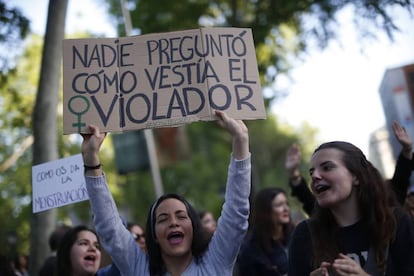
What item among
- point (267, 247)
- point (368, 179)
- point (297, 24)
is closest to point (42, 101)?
point (267, 247)

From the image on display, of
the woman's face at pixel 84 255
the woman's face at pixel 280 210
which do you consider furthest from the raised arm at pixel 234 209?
the woman's face at pixel 280 210

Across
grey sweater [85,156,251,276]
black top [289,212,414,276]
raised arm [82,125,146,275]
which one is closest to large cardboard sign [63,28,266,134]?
raised arm [82,125,146,275]

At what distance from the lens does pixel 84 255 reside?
459 centimetres

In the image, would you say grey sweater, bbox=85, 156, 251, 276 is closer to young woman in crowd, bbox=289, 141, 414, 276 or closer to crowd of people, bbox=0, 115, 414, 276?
crowd of people, bbox=0, 115, 414, 276

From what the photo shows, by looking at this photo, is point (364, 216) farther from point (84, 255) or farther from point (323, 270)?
point (84, 255)

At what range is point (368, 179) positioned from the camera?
10.5ft

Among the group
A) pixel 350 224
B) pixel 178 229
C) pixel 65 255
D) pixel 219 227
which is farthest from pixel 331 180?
pixel 65 255

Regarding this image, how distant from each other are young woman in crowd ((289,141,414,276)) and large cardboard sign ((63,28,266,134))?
684 mm

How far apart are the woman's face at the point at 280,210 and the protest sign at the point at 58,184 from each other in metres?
1.62

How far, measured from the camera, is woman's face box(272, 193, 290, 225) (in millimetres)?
5277

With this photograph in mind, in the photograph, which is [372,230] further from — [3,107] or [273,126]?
[273,126]

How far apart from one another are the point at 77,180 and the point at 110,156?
2514cm

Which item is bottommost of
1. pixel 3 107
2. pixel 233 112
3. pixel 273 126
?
pixel 233 112

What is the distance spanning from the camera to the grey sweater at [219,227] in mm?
3281
